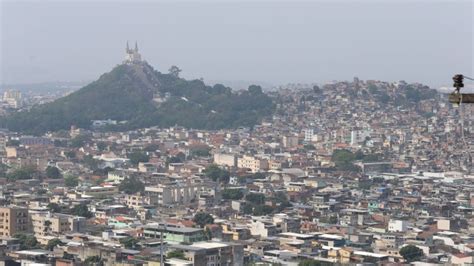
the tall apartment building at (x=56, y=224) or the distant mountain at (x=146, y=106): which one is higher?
the distant mountain at (x=146, y=106)

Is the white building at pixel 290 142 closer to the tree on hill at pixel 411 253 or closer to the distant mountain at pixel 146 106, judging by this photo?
the distant mountain at pixel 146 106

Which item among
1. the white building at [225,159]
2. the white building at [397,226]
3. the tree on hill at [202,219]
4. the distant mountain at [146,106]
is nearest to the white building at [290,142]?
the white building at [225,159]

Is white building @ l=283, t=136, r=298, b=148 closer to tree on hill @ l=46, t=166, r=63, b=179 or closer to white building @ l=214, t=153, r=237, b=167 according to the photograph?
white building @ l=214, t=153, r=237, b=167

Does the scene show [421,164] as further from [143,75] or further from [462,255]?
[143,75]

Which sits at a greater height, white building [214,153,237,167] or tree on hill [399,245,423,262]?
tree on hill [399,245,423,262]

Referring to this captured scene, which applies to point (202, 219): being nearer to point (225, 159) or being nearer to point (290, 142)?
point (225, 159)

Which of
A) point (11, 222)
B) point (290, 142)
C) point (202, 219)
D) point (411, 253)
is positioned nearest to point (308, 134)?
point (290, 142)

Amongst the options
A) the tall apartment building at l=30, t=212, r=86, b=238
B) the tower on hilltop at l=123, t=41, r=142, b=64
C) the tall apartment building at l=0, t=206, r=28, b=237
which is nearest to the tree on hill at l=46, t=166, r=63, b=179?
the tall apartment building at l=0, t=206, r=28, b=237
